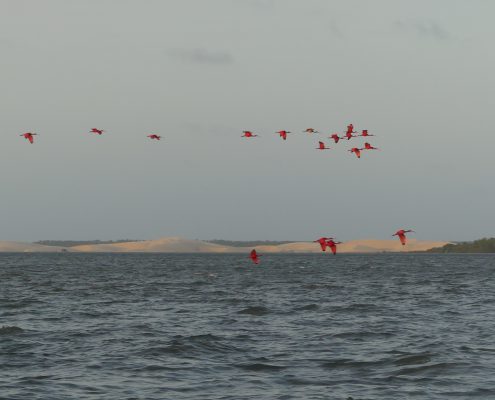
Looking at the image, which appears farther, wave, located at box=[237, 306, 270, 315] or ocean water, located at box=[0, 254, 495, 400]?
wave, located at box=[237, 306, 270, 315]

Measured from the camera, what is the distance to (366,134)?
32906mm

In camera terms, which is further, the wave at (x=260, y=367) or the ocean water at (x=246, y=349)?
the wave at (x=260, y=367)

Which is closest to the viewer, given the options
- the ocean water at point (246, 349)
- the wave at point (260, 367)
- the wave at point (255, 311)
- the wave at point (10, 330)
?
the ocean water at point (246, 349)

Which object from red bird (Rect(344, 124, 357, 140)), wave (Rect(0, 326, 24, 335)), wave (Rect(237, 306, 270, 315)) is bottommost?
wave (Rect(0, 326, 24, 335))

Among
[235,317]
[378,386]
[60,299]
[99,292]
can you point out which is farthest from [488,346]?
[99,292]

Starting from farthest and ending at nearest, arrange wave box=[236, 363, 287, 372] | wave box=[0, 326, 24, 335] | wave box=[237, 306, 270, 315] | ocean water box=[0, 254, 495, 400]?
1. wave box=[237, 306, 270, 315]
2. wave box=[0, 326, 24, 335]
3. wave box=[236, 363, 287, 372]
4. ocean water box=[0, 254, 495, 400]

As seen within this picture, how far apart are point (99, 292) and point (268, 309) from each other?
941 inches

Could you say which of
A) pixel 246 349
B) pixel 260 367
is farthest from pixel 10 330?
pixel 260 367

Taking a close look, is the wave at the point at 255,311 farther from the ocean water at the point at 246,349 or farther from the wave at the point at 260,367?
the wave at the point at 260,367

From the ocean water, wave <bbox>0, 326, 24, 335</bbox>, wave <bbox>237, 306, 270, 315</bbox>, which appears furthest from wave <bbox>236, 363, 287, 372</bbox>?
wave <bbox>237, 306, 270, 315</bbox>

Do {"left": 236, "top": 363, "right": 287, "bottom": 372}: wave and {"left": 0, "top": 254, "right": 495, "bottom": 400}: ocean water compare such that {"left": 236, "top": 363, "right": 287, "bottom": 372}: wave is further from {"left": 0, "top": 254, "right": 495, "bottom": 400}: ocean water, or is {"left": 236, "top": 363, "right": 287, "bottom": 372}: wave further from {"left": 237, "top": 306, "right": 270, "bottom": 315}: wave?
{"left": 237, "top": 306, "right": 270, "bottom": 315}: wave

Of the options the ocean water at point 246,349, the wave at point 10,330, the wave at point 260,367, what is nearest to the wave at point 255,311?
the ocean water at point 246,349

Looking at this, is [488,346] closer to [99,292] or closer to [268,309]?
[268,309]

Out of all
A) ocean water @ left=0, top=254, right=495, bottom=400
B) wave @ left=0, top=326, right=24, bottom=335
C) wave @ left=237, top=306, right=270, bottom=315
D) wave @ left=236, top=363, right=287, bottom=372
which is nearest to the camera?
ocean water @ left=0, top=254, right=495, bottom=400
